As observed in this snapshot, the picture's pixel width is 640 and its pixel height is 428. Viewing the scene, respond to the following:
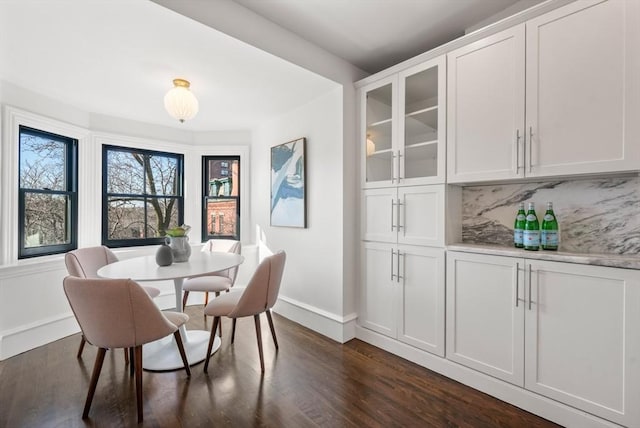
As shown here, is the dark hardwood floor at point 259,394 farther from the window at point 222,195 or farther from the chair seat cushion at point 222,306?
the window at point 222,195

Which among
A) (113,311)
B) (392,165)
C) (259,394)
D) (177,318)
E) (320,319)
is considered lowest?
(259,394)

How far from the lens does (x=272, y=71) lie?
8.05 ft

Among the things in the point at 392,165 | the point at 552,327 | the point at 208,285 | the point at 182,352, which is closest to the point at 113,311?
the point at 182,352

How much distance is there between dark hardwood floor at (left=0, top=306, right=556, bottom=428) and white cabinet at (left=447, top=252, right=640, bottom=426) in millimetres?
266

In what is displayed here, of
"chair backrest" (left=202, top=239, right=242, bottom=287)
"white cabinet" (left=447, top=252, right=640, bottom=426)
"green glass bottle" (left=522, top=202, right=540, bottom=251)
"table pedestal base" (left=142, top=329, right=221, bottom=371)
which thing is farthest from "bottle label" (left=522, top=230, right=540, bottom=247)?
"chair backrest" (left=202, top=239, right=242, bottom=287)

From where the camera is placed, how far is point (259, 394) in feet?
6.41

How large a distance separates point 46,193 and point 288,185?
2459 mm

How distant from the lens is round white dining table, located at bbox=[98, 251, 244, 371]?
2.10 m

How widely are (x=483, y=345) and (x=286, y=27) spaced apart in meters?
2.75

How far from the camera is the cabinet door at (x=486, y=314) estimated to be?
1.88 meters

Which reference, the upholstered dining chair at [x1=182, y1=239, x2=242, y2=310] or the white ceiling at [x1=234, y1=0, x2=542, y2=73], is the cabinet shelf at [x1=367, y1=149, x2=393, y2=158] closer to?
the white ceiling at [x1=234, y1=0, x2=542, y2=73]

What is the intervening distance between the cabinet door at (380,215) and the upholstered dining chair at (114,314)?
1.77 m

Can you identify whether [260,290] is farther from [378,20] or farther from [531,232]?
[378,20]

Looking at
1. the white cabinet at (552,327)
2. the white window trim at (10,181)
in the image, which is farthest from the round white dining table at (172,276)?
the white cabinet at (552,327)
